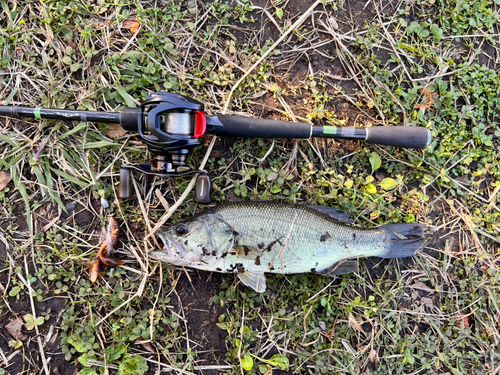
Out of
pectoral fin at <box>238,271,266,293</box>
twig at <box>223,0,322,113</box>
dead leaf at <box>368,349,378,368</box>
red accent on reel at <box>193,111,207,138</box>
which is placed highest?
twig at <box>223,0,322,113</box>

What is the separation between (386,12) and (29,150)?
12.8ft

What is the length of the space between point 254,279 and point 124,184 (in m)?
1.47

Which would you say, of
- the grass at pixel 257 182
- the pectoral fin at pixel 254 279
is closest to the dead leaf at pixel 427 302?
the grass at pixel 257 182

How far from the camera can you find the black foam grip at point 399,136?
9.54ft

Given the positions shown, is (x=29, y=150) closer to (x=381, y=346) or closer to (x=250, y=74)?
(x=250, y=74)

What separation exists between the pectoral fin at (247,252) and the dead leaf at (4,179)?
2.31 metres

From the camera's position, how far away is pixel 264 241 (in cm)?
277

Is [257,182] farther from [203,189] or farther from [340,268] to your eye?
[340,268]

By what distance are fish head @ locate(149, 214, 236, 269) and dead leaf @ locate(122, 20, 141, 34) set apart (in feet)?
6.52

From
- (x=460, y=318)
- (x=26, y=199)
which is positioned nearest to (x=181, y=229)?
(x=26, y=199)

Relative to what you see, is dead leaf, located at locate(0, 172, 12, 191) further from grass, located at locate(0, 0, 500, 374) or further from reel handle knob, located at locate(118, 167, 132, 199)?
reel handle knob, located at locate(118, 167, 132, 199)

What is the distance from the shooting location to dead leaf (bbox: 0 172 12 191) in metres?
3.02

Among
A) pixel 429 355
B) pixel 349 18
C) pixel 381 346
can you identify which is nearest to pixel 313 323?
pixel 381 346

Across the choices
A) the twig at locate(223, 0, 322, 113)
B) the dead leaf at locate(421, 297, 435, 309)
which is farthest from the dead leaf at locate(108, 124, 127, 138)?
the dead leaf at locate(421, 297, 435, 309)
